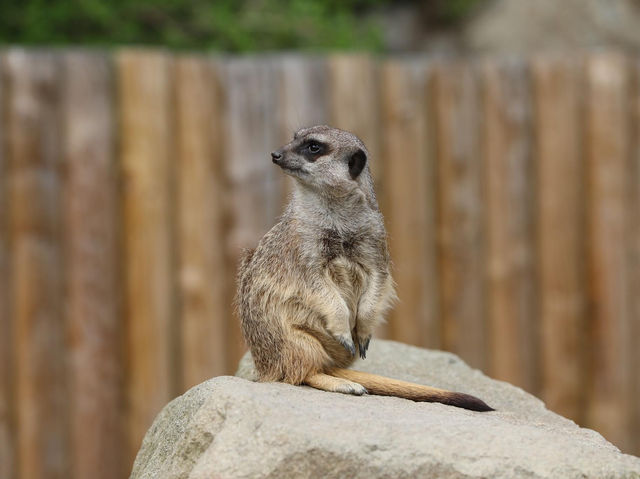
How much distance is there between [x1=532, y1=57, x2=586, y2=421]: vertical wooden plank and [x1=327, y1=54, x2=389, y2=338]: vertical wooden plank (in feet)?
3.59

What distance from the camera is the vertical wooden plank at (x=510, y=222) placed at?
21.1 feet

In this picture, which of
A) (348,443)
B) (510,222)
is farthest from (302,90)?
(348,443)

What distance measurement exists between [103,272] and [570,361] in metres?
3.12

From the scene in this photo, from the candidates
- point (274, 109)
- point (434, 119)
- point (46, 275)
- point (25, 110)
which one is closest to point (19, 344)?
point (46, 275)

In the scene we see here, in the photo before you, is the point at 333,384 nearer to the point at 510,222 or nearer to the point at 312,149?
the point at 312,149

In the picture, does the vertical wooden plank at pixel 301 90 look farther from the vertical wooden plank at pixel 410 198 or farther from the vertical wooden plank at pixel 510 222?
the vertical wooden plank at pixel 510 222

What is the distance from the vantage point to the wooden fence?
5.89 metres

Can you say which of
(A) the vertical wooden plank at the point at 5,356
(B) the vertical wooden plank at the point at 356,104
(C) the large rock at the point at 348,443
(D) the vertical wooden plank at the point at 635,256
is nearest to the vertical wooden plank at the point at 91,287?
(A) the vertical wooden plank at the point at 5,356

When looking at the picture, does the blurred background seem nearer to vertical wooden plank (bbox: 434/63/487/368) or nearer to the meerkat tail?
vertical wooden plank (bbox: 434/63/487/368)

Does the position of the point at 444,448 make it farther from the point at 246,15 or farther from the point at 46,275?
the point at 246,15

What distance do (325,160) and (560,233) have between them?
335 cm

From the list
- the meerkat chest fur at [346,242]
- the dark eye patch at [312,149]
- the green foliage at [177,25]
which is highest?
the green foliage at [177,25]

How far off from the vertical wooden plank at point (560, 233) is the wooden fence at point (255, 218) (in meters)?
0.01

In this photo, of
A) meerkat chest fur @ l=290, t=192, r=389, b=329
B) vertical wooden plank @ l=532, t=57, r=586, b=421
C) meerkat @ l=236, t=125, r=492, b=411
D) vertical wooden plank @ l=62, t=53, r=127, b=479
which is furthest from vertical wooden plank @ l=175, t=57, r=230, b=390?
meerkat chest fur @ l=290, t=192, r=389, b=329
